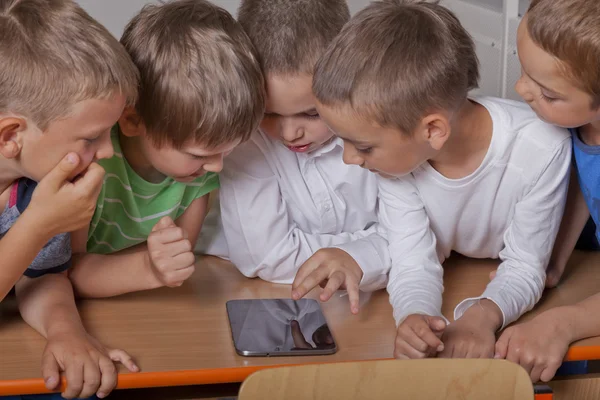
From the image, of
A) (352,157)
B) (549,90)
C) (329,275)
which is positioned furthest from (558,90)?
(329,275)

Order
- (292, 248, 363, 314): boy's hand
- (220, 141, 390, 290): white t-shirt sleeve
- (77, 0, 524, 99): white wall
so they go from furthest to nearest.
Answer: (77, 0, 524, 99): white wall → (220, 141, 390, 290): white t-shirt sleeve → (292, 248, 363, 314): boy's hand

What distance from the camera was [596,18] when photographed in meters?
1.06

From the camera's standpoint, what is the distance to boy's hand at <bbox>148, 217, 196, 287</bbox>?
1.17 m

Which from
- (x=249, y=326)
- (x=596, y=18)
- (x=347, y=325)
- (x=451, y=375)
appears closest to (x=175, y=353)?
(x=249, y=326)

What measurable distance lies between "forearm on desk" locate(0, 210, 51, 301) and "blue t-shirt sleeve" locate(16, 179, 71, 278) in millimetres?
86

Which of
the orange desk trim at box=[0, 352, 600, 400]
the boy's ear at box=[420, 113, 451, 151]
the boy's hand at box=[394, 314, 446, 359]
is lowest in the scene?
the boy's hand at box=[394, 314, 446, 359]

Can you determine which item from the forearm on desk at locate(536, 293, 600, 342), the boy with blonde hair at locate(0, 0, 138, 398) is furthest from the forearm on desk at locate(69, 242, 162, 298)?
the forearm on desk at locate(536, 293, 600, 342)

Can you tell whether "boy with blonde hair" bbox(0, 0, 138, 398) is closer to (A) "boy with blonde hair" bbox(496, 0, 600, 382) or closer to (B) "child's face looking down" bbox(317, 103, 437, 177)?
(B) "child's face looking down" bbox(317, 103, 437, 177)

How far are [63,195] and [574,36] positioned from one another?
0.67 m

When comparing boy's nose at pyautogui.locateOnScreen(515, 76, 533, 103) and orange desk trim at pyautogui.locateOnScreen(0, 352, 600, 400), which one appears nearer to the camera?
orange desk trim at pyautogui.locateOnScreen(0, 352, 600, 400)

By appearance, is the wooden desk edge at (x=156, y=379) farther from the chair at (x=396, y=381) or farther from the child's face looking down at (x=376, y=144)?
the child's face looking down at (x=376, y=144)

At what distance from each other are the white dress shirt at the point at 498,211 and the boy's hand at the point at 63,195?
0.45m

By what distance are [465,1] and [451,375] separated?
2249 millimetres

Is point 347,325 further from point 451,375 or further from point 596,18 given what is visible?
point 596,18
